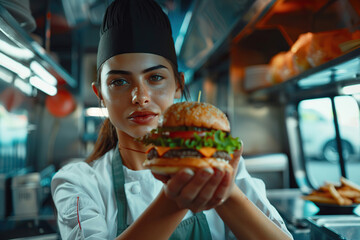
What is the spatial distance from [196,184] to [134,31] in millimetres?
767

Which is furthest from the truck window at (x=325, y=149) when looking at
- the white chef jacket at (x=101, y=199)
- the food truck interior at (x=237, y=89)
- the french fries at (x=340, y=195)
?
the white chef jacket at (x=101, y=199)

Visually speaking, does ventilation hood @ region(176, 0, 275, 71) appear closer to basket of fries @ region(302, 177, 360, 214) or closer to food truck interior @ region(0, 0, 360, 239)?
food truck interior @ region(0, 0, 360, 239)

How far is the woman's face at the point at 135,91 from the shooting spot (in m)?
1.17

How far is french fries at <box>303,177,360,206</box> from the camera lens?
1.95 metres

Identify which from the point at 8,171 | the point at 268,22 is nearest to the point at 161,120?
the point at 268,22

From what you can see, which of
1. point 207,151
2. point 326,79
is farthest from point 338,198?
point 207,151

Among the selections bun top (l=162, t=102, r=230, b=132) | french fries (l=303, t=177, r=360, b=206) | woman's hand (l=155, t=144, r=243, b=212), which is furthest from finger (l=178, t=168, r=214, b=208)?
french fries (l=303, t=177, r=360, b=206)

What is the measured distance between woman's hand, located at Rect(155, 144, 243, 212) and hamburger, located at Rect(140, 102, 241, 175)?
48 mm

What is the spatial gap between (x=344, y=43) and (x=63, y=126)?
5.46 meters

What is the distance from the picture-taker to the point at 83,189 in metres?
1.19

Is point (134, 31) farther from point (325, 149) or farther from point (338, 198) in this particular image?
point (325, 149)

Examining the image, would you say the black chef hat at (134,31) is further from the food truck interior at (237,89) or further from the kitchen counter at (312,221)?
the kitchen counter at (312,221)

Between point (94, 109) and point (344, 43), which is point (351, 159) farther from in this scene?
point (344, 43)

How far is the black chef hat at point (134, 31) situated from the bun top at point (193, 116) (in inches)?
12.9
